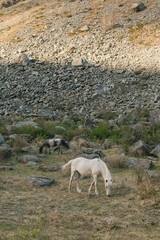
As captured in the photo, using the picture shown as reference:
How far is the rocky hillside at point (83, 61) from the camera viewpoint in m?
18.4

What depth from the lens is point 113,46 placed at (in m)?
24.8

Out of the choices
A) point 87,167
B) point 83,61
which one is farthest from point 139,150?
point 83,61

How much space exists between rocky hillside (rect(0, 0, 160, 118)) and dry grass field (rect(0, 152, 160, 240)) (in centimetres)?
1081

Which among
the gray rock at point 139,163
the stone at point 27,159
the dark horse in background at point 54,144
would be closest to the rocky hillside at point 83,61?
the dark horse in background at point 54,144

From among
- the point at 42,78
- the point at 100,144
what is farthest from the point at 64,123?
the point at 42,78

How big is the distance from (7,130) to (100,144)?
4.50 metres

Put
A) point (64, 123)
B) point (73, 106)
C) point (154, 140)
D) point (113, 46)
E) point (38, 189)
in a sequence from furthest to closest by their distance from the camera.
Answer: point (113, 46) → point (73, 106) → point (64, 123) → point (154, 140) → point (38, 189)

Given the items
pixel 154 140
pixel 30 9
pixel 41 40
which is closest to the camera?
pixel 154 140

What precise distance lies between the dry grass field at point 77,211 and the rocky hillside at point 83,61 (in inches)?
426

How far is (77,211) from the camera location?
15.6 feet

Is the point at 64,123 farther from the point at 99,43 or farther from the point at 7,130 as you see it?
the point at 99,43

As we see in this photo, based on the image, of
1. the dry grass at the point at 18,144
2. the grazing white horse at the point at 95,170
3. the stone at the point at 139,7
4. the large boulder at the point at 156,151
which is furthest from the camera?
the stone at the point at 139,7

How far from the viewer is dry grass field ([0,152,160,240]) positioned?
381 cm

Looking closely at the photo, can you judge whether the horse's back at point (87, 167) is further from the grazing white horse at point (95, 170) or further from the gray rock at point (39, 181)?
the gray rock at point (39, 181)
